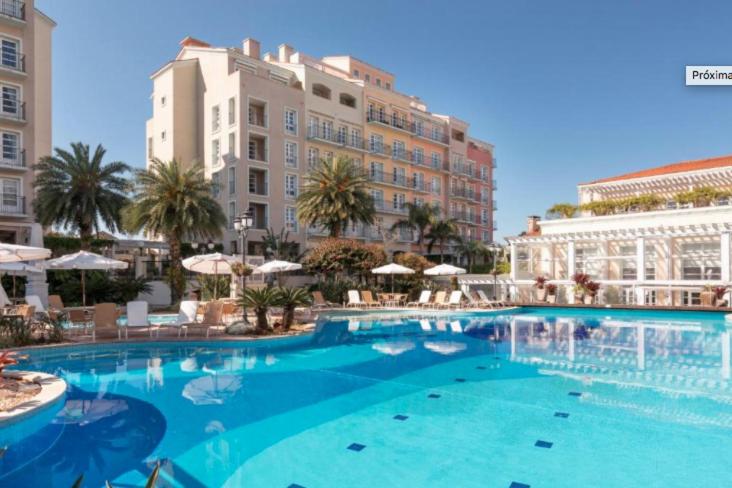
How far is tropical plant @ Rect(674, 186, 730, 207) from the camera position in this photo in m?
25.6

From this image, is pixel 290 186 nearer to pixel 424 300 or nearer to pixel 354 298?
pixel 354 298

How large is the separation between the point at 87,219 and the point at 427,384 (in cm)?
2172

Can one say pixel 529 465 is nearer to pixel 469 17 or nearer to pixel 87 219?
pixel 469 17

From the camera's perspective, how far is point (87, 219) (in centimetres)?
2450

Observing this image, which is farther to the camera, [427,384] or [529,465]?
[427,384]

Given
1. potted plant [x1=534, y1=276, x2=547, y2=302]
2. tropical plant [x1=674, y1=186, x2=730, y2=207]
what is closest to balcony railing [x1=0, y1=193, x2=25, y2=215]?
potted plant [x1=534, y1=276, x2=547, y2=302]

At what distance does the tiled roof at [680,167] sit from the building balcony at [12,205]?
3582 cm

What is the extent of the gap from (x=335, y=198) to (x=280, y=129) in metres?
9.51

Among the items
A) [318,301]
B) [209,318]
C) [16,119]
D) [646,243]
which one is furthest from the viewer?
[646,243]

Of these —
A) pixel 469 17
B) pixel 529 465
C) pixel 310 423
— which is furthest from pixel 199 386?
pixel 469 17

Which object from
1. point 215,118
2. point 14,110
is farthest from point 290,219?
point 14,110

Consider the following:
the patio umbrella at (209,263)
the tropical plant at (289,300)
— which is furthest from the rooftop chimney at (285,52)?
the tropical plant at (289,300)

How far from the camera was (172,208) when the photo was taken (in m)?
22.6

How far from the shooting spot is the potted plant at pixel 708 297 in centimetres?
2184
